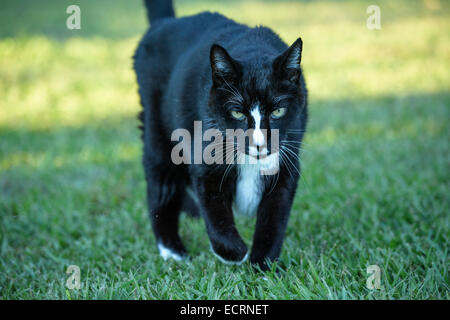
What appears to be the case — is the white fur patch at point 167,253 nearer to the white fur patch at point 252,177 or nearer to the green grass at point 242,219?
the green grass at point 242,219

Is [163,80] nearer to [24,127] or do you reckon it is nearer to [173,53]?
[173,53]

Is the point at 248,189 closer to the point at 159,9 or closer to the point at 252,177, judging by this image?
the point at 252,177

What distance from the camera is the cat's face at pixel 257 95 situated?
7.14 ft

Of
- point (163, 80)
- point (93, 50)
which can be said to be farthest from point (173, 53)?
point (93, 50)

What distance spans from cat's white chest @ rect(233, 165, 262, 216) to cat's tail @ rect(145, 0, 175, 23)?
1460 mm

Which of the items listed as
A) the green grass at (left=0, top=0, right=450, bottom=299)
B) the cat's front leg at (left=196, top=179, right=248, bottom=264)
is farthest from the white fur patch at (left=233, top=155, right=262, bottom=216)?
the green grass at (left=0, top=0, right=450, bottom=299)

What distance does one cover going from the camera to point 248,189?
250 cm

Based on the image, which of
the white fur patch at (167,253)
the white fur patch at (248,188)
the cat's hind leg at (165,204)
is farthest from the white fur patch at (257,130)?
the white fur patch at (167,253)

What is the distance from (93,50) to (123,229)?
232 inches

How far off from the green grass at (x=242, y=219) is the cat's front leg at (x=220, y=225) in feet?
0.38

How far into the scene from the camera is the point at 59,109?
6.11 m

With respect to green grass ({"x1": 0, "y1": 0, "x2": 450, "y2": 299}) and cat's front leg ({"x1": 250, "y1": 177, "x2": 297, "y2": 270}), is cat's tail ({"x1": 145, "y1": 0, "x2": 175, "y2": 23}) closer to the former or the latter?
green grass ({"x1": 0, "y1": 0, "x2": 450, "y2": 299})

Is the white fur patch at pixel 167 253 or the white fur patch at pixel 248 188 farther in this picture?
the white fur patch at pixel 167 253

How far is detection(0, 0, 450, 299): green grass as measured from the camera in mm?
2383
